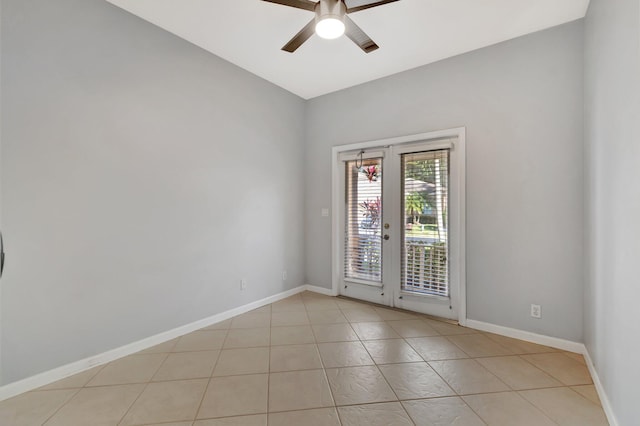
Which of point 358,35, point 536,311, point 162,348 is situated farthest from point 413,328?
point 358,35

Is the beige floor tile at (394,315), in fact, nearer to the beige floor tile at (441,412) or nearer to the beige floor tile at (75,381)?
the beige floor tile at (441,412)

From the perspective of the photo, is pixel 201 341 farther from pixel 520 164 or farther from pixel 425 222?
pixel 520 164

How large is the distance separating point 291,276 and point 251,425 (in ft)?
8.32

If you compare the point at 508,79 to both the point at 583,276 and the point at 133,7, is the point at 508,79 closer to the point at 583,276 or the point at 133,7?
the point at 583,276

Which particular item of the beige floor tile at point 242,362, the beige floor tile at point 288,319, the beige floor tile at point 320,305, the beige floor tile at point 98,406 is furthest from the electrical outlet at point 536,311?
the beige floor tile at point 98,406

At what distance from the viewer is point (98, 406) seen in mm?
1772

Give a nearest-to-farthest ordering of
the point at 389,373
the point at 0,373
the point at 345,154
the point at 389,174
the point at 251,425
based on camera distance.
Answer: the point at 251,425, the point at 0,373, the point at 389,373, the point at 389,174, the point at 345,154

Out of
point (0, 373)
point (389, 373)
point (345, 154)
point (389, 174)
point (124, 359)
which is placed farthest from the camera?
point (345, 154)

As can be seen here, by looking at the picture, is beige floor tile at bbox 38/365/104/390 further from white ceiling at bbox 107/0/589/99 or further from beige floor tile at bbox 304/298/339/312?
white ceiling at bbox 107/0/589/99

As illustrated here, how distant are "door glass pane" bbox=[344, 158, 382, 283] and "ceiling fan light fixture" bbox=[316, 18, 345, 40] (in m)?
1.85

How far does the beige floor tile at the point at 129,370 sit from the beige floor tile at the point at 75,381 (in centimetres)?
4

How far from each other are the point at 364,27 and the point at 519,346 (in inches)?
129

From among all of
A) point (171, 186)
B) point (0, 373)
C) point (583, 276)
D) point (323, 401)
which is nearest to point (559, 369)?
point (583, 276)

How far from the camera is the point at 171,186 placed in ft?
8.99
